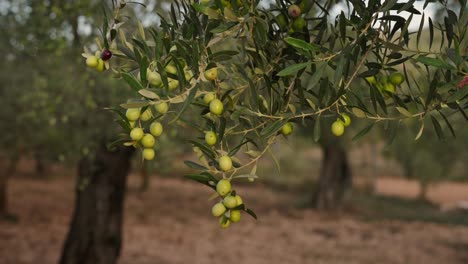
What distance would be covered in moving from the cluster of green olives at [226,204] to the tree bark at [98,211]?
19.5 feet

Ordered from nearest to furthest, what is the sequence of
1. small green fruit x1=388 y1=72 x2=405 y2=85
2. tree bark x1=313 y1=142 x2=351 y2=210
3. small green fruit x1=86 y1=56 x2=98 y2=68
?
small green fruit x1=86 y1=56 x2=98 y2=68, small green fruit x1=388 y1=72 x2=405 y2=85, tree bark x1=313 y1=142 x2=351 y2=210

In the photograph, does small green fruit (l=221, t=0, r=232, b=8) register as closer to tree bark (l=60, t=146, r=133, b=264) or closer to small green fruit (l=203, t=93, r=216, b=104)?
small green fruit (l=203, t=93, r=216, b=104)

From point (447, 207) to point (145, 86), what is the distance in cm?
2328

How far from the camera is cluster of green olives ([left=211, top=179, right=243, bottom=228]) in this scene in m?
1.74

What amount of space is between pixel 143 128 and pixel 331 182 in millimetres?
19367

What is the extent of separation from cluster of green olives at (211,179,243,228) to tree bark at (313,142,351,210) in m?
18.9

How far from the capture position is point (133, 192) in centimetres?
2338

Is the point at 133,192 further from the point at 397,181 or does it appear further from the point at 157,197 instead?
the point at 397,181

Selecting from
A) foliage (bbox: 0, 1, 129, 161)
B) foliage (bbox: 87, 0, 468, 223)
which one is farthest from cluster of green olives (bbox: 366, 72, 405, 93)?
foliage (bbox: 0, 1, 129, 161)

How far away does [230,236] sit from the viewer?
47.9 ft

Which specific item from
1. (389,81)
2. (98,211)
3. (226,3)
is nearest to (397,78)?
(389,81)

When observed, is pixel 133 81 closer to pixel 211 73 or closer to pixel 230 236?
pixel 211 73

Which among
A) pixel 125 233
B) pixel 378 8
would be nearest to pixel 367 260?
pixel 125 233

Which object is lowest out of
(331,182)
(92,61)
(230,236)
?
(230,236)
